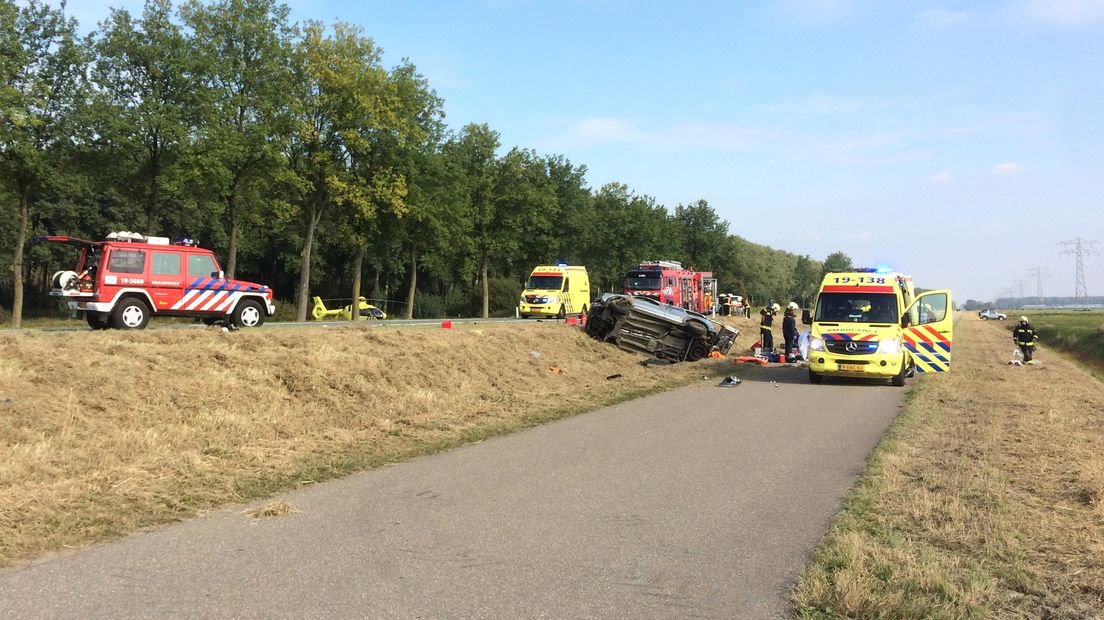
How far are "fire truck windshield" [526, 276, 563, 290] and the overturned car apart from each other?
10.2 m

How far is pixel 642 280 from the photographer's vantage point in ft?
117

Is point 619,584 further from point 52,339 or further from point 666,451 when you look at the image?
point 52,339

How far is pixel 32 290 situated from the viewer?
50.4 metres

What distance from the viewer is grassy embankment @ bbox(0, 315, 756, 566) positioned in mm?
6668

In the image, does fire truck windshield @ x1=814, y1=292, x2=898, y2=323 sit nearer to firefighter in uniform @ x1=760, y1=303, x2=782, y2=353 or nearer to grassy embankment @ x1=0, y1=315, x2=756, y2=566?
grassy embankment @ x1=0, y1=315, x2=756, y2=566

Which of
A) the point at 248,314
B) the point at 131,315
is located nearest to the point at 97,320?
the point at 131,315

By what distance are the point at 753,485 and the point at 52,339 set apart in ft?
33.4

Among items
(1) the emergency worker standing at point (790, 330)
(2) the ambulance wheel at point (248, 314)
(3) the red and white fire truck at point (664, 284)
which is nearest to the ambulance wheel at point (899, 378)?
(1) the emergency worker standing at point (790, 330)

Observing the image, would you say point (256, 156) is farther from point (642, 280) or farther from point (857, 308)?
point (857, 308)

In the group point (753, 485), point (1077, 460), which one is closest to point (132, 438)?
point (753, 485)

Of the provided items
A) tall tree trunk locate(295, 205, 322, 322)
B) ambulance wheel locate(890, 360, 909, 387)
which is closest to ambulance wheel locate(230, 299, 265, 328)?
tall tree trunk locate(295, 205, 322, 322)

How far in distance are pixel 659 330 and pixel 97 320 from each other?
1465 cm

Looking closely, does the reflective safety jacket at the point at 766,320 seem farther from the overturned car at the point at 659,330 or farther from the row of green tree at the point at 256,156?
the row of green tree at the point at 256,156

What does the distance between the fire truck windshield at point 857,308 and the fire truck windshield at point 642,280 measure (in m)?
17.2
